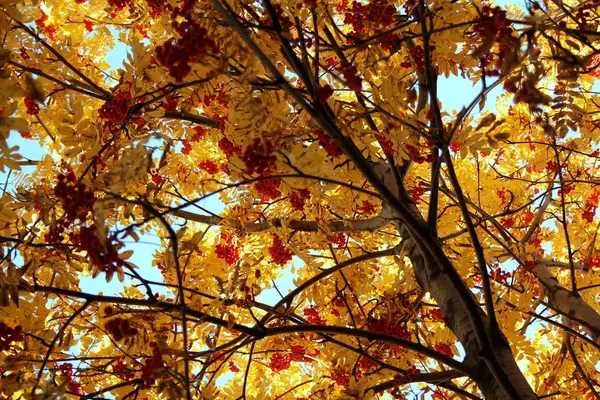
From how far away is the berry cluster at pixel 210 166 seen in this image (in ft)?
13.5

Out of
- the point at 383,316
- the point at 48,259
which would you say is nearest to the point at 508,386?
the point at 383,316

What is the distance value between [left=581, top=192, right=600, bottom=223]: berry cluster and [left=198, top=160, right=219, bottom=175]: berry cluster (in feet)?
11.7

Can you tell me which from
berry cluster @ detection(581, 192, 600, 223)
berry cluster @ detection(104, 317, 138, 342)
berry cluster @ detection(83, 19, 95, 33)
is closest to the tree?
berry cluster @ detection(104, 317, 138, 342)

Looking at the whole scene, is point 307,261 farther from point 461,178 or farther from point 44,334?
point 461,178

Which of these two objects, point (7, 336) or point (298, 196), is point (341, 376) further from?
point (7, 336)

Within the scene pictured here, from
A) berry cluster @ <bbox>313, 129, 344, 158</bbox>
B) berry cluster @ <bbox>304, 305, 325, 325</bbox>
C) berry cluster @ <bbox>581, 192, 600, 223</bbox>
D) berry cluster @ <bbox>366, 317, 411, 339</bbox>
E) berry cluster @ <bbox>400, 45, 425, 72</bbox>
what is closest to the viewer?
berry cluster @ <bbox>313, 129, 344, 158</bbox>

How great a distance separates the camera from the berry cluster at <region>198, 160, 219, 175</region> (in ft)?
13.5

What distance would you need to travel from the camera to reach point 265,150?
1.41 meters

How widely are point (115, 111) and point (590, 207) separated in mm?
4749

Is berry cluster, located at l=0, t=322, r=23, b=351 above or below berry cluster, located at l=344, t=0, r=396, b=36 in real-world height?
below

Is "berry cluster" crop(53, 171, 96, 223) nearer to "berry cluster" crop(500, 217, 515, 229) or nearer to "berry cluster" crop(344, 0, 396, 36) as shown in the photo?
"berry cluster" crop(344, 0, 396, 36)

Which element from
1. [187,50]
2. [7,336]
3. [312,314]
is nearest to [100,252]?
[187,50]

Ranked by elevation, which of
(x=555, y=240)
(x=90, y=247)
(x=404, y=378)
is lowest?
(x=404, y=378)

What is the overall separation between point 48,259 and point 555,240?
17.4 ft
